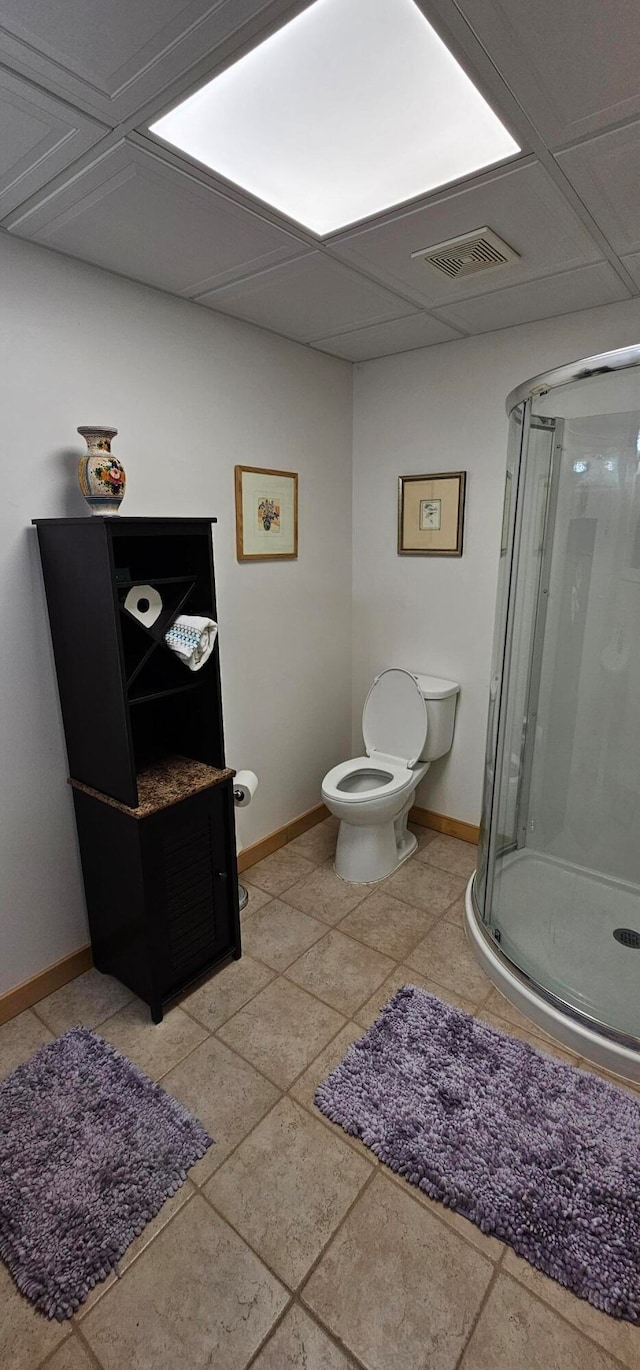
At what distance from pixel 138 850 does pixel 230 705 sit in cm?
87

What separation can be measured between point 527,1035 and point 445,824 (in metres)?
1.28

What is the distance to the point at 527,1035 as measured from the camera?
1849 mm

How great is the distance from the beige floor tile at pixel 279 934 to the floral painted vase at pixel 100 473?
161 centimetres

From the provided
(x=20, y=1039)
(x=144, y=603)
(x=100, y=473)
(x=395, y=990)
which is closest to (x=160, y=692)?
(x=144, y=603)

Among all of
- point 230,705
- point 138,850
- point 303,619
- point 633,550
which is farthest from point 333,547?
point 138,850

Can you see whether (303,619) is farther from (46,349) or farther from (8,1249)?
(8,1249)

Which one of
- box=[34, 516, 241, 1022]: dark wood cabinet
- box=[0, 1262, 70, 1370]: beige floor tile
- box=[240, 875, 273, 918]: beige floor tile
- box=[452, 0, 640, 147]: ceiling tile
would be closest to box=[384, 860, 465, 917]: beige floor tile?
box=[240, 875, 273, 918]: beige floor tile

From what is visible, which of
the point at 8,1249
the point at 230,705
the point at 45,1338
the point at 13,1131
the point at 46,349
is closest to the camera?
the point at 45,1338

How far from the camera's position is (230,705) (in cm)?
254

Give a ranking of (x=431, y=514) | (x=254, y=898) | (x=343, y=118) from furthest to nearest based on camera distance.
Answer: (x=431, y=514) → (x=254, y=898) → (x=343, y=118)

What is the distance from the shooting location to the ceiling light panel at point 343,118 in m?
1.06

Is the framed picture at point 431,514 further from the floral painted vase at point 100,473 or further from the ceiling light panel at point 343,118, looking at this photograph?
the floral painted vase at point 100,473

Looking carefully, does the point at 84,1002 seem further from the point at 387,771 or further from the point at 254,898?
the point at 387,771

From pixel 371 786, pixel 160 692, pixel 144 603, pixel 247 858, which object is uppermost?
pixel 144 603
